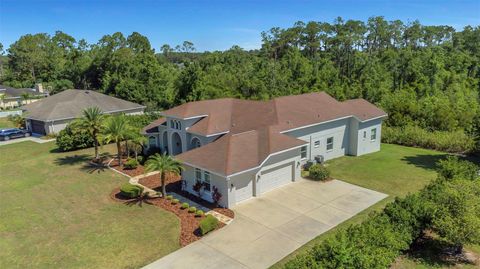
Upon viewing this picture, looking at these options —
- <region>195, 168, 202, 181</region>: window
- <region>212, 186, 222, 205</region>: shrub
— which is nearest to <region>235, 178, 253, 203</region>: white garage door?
<region>212, 186, 222, 205</region>: shrub

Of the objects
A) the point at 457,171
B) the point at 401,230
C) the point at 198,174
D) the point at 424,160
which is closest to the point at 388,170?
the point at 424,160

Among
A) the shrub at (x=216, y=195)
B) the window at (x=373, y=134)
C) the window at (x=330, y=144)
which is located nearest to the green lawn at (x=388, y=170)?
the window at (x=330, y=144)

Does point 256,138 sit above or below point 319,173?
above

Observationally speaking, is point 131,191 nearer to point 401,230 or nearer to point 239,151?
point 239,151

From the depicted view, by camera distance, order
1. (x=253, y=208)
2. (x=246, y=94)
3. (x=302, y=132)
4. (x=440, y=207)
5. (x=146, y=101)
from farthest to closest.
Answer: (x=146, y=101) < (x=246, y=94) < (x=302, y=132) < (x=253, y=208) < (x=440, y=207)

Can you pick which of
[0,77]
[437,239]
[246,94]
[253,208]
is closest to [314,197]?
[253,208]

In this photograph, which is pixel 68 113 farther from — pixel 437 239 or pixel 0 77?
pixel 0 77
